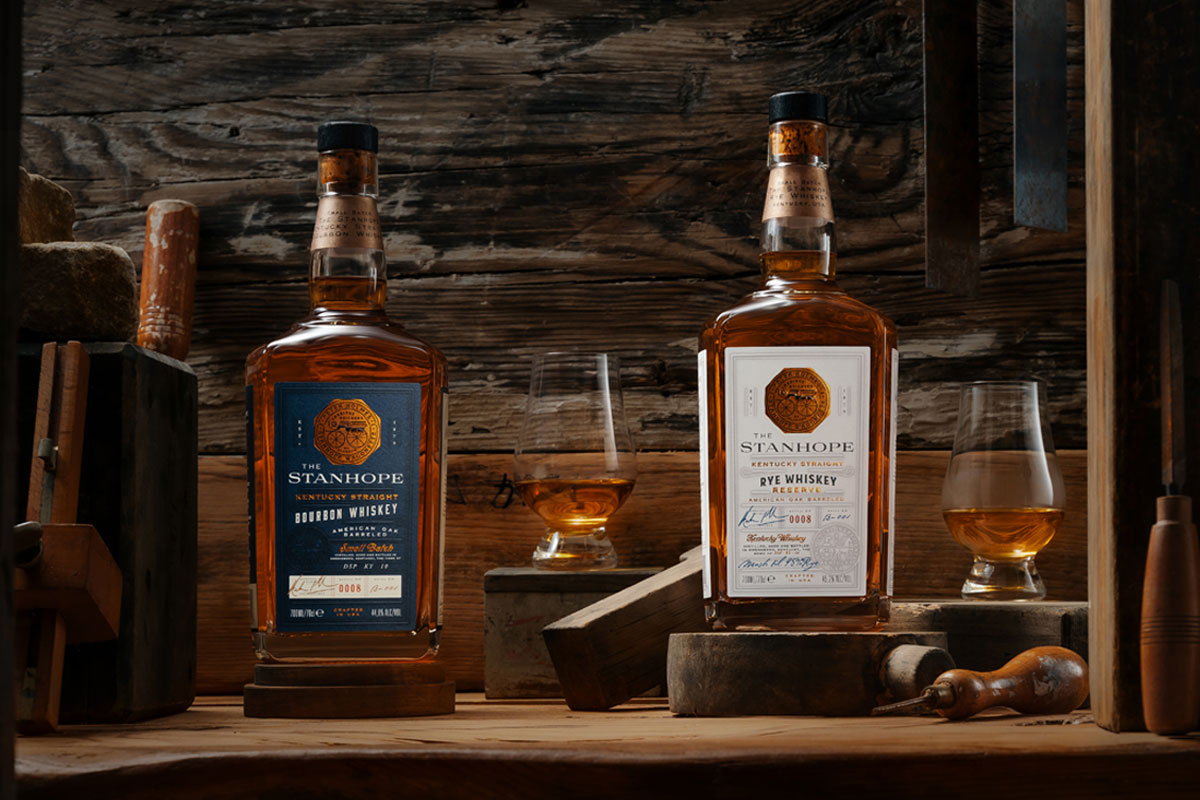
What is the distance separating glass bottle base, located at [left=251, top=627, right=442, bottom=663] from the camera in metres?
1.09

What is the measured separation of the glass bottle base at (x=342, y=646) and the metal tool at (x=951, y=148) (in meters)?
0.54

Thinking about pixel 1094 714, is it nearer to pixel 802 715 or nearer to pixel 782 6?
pixel 802 715

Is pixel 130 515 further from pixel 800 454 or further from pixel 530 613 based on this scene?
pixel 800 454

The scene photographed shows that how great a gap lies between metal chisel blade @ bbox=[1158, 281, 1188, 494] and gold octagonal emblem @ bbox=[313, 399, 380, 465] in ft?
2.05

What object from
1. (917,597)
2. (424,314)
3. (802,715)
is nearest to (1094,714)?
(802,715)

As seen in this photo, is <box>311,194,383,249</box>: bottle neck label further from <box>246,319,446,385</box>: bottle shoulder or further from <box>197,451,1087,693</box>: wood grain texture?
<box>197,451,1087,693</box>: wood grain texture

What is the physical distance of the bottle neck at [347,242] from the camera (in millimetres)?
1123

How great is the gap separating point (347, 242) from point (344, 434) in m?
0.17

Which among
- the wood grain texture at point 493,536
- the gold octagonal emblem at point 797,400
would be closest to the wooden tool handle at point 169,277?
the wood grain texture at point 493,536

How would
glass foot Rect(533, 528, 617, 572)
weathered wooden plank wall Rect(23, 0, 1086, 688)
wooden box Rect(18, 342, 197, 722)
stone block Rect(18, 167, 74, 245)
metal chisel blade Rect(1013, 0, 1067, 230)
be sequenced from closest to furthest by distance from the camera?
metal chisel blade Rect(1013, 0, 1067, 230)
wooden box Rect(18, 342, 197, 722)
stone block Rect(18, 167, 74, 245)
glass foot Rect(533, 528, 617, 572)
weathered wooden plank wall Rect(23, 0, 1086, 688)

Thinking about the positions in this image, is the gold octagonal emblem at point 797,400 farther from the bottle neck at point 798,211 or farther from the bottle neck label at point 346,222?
the bottle neck label at point 346,222

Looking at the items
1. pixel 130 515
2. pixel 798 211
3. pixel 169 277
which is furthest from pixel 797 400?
pixel 169 277

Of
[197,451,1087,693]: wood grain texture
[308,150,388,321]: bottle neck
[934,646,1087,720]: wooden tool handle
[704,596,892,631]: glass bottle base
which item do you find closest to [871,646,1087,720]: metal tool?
[934,646,1087,720]: wooden tool handle
